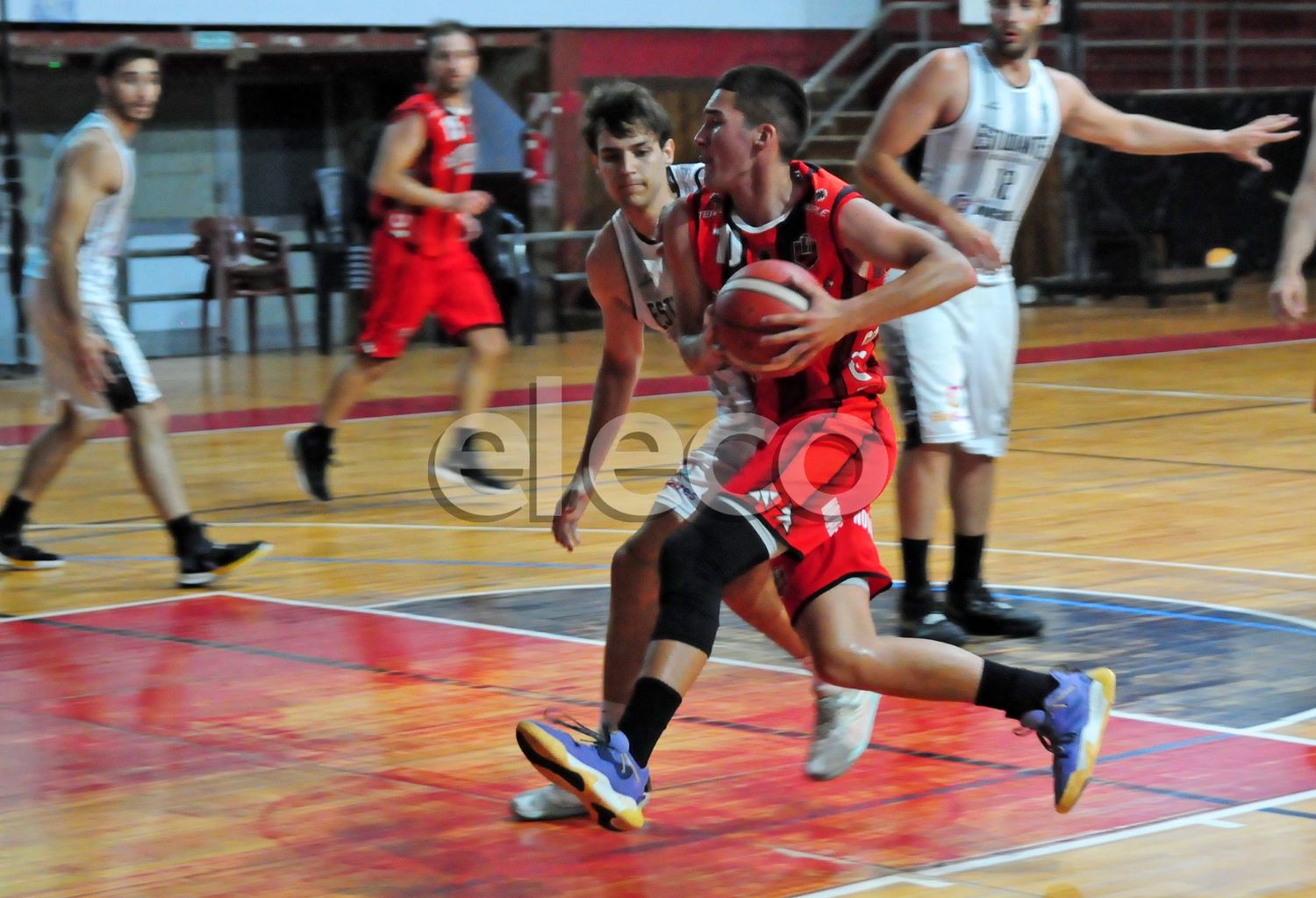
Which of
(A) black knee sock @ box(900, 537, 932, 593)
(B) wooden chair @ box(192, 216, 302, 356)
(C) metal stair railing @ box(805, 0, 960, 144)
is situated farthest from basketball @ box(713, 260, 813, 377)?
(C) metal stair railing @ box(805, 0, 960, 144)

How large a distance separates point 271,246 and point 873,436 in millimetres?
12099

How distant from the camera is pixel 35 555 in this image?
22.3ft

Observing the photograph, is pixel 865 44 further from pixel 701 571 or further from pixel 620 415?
pixel 701 571

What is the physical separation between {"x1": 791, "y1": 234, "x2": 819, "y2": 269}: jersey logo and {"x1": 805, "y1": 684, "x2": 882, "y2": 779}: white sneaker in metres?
0.82

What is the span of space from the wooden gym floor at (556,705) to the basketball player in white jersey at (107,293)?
28 centimetres

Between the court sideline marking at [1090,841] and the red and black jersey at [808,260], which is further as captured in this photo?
the red and black jersey at [808,260]

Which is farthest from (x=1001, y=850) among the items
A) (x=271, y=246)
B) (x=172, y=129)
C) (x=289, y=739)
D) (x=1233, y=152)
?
(x=172, y=129)

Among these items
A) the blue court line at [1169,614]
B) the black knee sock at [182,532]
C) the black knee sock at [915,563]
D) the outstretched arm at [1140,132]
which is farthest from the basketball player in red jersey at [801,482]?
the black knee sock at [182,532]

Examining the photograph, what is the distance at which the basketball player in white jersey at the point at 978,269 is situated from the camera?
17.4 feet

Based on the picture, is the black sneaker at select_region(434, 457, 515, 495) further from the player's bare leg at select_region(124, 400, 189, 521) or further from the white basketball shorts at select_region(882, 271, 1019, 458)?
the white basketball shorts at select_region(882, 271, 1019, 458)

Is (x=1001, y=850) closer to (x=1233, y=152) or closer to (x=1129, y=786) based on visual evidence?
(x=1129, y=786)

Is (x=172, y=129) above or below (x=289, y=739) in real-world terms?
above

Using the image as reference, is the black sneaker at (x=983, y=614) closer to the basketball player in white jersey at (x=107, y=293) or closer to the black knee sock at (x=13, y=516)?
the basketball player in white jersey at (x=107, y=293)

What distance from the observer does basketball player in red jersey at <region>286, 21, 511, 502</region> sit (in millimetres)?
8148
